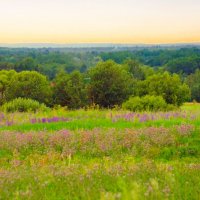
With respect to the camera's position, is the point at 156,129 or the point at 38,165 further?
the point at 156,129

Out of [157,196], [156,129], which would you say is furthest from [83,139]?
[157,196]

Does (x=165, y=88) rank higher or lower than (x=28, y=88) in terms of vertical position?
higher

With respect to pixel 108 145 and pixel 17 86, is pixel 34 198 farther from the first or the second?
pixel 17 86

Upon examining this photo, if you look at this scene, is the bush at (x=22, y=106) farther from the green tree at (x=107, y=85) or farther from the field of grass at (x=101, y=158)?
the green tree at (x=107, y=85)

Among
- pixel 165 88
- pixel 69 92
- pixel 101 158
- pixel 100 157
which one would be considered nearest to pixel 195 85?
pixel 69 92

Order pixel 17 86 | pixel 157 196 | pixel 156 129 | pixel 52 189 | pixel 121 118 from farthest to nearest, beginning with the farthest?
pixel 17 86 < pixel 121 118 < pixel 156 129 < pixel 52 189 < pixel 157 196

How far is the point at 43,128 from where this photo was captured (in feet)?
42.7

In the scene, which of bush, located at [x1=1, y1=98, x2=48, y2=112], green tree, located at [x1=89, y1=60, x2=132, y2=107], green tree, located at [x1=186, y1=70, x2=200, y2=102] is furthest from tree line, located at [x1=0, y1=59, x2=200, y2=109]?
green tree, located at [x1=186, y1=70, x2=200, y2=102]

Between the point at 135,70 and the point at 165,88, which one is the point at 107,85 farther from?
the point at 135,70

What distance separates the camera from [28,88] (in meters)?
50.1

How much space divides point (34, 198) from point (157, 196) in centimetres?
182

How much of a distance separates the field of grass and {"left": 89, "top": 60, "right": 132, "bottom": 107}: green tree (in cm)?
3257

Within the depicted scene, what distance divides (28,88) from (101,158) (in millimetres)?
41674

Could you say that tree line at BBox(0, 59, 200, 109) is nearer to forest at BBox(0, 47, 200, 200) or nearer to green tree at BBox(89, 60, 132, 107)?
green tree at BBox(89, 60, 132, 107)
